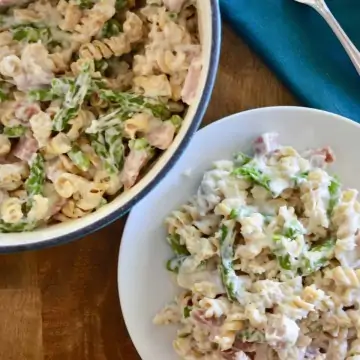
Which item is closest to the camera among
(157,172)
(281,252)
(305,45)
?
(157,172)

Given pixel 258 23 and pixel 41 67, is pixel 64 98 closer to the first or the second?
pixel 41 67

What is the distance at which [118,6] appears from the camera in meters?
1.02

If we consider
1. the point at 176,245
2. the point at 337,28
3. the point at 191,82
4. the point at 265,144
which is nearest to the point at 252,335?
the point at 176,245

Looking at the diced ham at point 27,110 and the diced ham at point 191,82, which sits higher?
the diced ham at point 191,82

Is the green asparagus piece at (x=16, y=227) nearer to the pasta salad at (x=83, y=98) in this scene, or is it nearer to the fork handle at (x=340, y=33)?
the pasta salad at (x=83, y=98)

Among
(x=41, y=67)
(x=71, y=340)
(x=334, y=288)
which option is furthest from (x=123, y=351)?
(x=41, y=67)

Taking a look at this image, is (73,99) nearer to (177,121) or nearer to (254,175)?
(177,121)

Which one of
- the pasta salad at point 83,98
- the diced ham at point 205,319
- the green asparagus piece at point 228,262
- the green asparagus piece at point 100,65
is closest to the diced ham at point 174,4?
the pasta salad at point 83,98

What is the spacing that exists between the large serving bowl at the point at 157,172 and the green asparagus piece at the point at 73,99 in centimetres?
12

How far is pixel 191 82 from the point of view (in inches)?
37.2

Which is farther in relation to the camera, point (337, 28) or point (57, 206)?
point (337, 28)

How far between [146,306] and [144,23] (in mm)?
429

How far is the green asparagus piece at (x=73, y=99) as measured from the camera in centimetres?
99

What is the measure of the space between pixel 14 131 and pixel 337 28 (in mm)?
518
